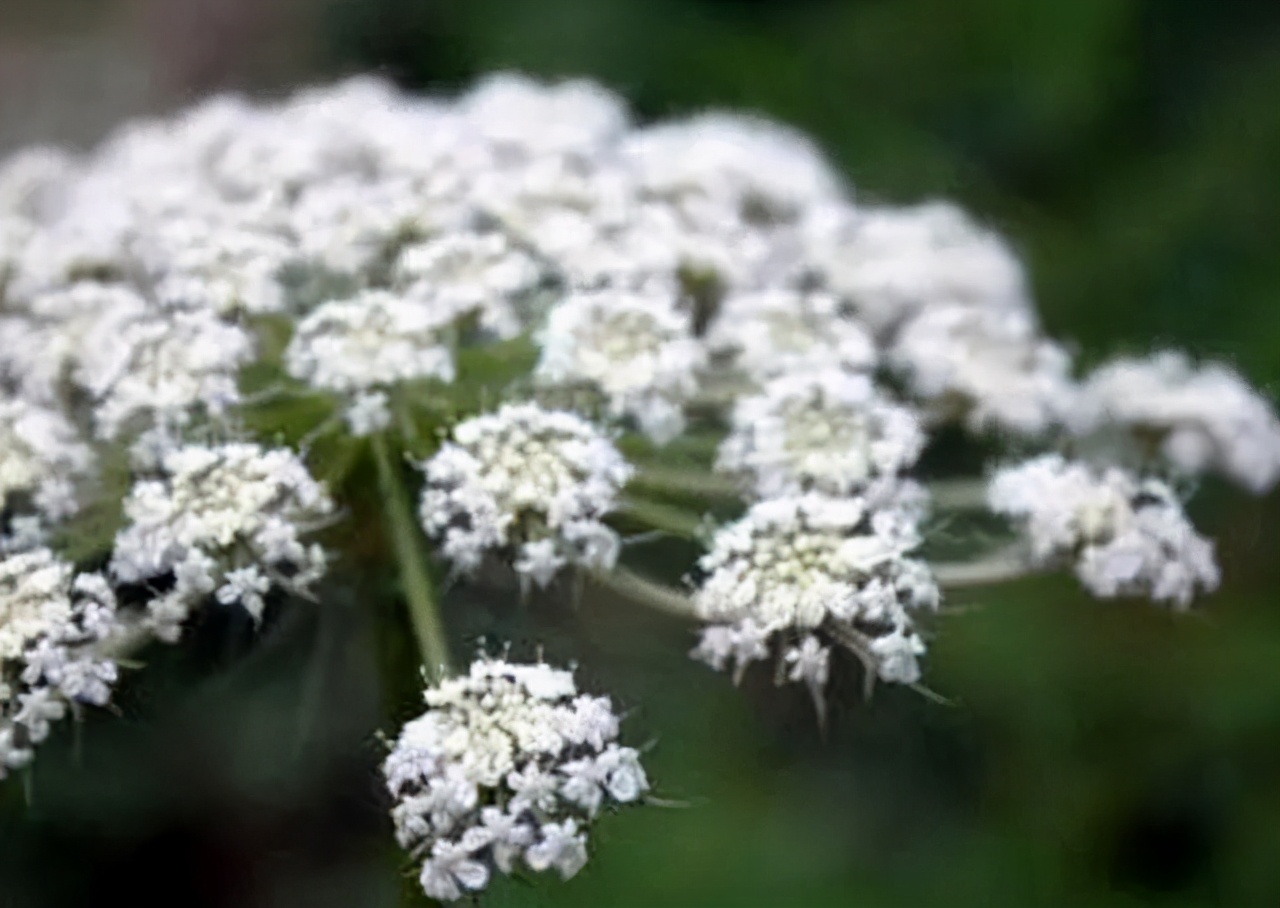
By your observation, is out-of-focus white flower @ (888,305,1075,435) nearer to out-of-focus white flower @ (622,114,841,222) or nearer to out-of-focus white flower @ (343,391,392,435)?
out-of-focus white flower @ (622,114,841,222)

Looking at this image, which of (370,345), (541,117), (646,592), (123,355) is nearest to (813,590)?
(646,592)

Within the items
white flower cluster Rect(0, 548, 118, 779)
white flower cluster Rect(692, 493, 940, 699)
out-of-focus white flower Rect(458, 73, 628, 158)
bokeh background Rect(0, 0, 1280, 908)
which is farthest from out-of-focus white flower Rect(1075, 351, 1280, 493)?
white flower cluster Rect(0, 548, 118, 779)

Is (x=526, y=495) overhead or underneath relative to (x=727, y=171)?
underneath

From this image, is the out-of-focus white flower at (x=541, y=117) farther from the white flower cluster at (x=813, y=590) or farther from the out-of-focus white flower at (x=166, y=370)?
the white flower cluster at (x=813, y=590)

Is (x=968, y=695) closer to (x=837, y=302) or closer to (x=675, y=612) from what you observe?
(x=675, y=612)

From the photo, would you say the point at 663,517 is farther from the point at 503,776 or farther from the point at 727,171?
the point at 727,171

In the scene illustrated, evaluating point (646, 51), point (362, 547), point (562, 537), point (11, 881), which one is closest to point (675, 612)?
point (562, 537)
